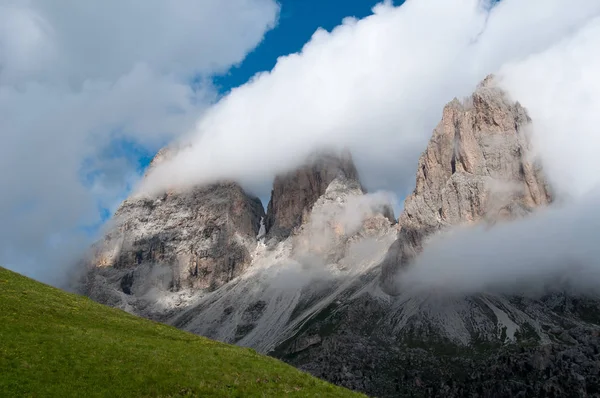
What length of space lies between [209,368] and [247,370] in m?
3.00

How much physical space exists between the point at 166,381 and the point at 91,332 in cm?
1081

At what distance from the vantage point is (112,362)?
38969 mm

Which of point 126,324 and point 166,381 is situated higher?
point 126,324

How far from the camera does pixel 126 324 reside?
51312 mm

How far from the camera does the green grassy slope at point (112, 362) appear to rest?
116ft

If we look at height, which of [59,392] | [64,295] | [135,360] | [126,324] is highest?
[64,295]

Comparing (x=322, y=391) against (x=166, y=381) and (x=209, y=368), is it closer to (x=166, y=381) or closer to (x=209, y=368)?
(x=209, y=368)

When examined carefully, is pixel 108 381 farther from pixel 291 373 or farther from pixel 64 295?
pixel 64 295

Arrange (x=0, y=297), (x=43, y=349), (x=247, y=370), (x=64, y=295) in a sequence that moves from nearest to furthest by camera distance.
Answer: (x=43, y=349) → (x=247, y=370) → (x=0, y=297) → (x=64, y=295)

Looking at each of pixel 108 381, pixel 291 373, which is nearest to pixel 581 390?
pixel 291 373

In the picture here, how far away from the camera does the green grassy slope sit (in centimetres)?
3547

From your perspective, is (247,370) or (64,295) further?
(64,295)

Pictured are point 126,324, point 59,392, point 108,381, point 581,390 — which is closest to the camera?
point 59,392

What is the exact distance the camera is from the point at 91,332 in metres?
44.7
